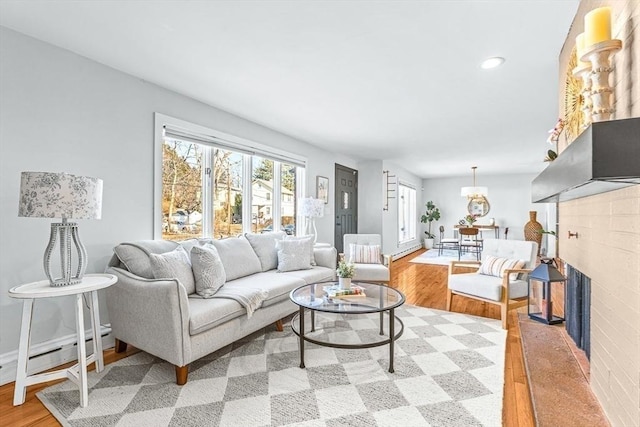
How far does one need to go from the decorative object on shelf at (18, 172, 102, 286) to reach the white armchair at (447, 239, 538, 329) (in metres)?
3.47

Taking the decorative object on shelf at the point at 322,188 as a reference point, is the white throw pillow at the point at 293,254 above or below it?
below

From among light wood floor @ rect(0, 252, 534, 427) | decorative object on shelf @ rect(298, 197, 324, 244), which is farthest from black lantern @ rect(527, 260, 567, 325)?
decorative object on shelf @ rect(298, 197, 324, 244)

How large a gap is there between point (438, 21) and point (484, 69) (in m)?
0.89

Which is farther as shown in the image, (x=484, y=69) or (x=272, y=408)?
(x=484, y=69)

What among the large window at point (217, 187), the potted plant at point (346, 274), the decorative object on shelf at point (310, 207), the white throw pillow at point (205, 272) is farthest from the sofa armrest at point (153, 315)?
the decorative object on shelf at point (310, 207)

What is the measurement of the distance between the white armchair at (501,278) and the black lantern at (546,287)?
0.66 meters

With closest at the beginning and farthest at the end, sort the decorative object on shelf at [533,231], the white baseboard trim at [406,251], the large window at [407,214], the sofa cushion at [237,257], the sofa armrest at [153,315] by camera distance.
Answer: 1. the sofa armrest at [153,315]
2. the sofa cushion at [237,257]
3. the white baseboard trim at [406,251]
4. the decorative object on shelf at [533,231]
5. the large window at [407,214]

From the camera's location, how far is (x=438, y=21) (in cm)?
191

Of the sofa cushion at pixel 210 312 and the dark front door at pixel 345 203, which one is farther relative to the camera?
the dark front door at pixel 345 203

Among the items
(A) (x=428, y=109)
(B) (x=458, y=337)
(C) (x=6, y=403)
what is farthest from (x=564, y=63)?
(C) (x=6, y=403)

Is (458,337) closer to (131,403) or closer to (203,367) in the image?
→ (203,367)

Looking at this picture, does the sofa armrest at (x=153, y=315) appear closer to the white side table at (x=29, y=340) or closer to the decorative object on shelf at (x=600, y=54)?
the white side table at (x=29, y=340)

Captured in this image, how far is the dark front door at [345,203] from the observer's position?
6.04 meters

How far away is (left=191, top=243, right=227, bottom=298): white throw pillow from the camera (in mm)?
2486
